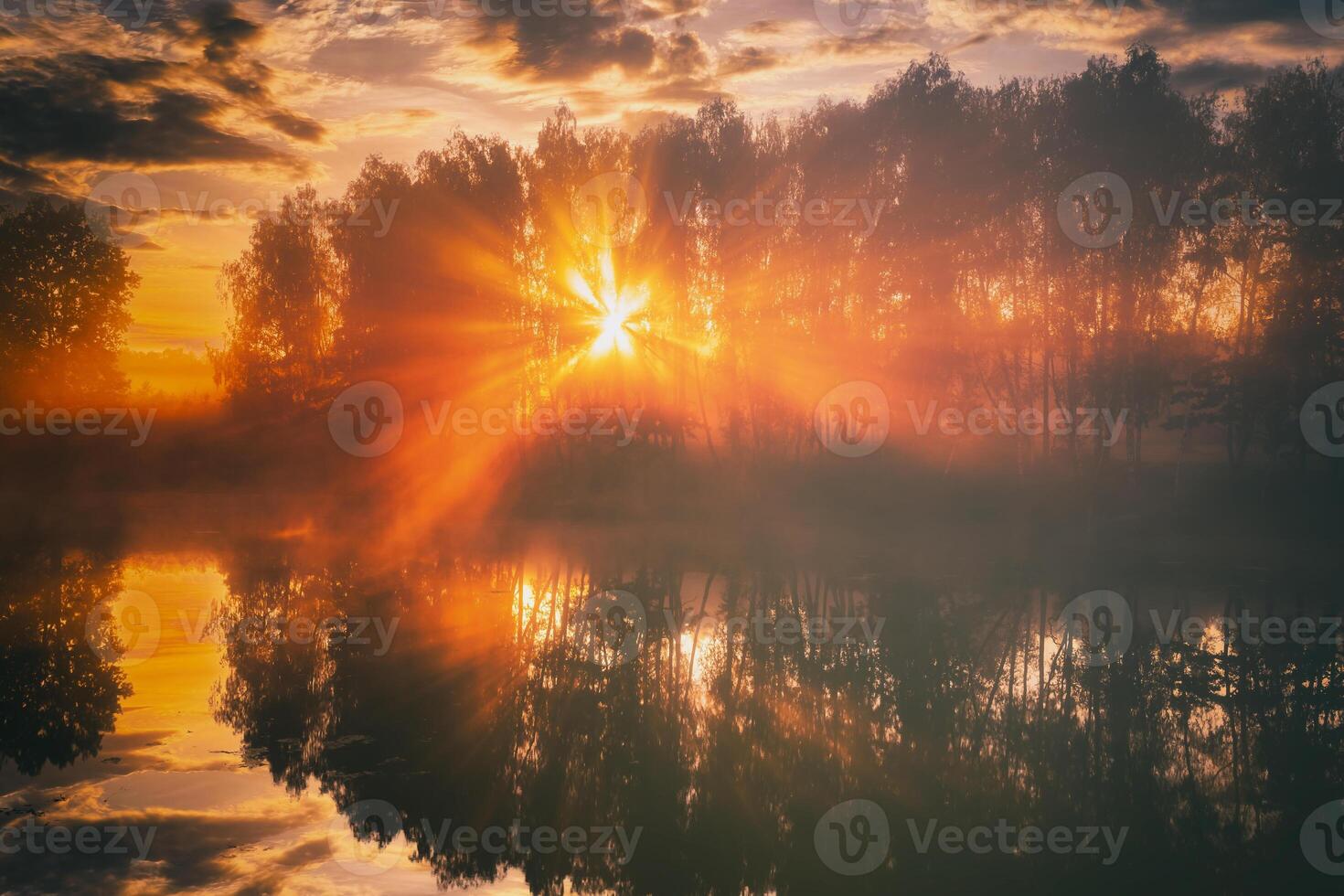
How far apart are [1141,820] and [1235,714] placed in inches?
237

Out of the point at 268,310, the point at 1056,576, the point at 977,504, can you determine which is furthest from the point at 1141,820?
the point at 268,310

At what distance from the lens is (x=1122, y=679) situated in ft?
61.5

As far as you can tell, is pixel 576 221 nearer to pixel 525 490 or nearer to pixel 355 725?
pixel 525 490
